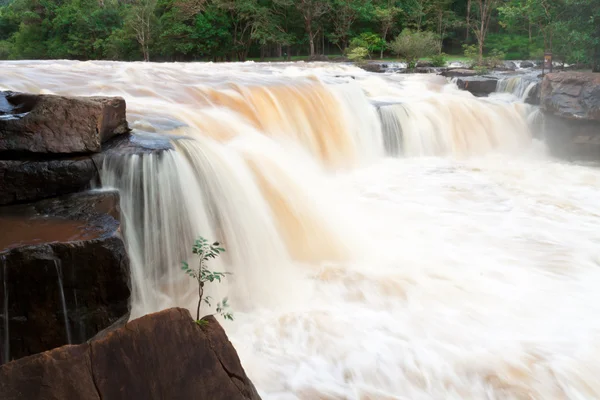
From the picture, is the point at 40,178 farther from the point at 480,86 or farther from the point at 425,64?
the point at 425,64

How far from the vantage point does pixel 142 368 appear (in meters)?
2.12

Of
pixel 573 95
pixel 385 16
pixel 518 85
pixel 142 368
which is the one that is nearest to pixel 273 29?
pixel 385 16

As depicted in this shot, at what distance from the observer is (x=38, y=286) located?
2.76m

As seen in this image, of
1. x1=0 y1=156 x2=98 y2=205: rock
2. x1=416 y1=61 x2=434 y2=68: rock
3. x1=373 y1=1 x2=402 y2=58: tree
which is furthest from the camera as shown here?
x1=373 y1=1 x2=402 y2=58: tree

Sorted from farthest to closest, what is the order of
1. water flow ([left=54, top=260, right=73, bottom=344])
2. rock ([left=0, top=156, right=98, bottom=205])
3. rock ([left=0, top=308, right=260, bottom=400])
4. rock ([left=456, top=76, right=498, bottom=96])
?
rock ([left=456, top=76, right=498, bottom=96])
rock ([left=0, top=156, right=98, bottom=205])
water flow ([left=54, top=260, right=73, bottom=344])
rock ([left=0, top=308, right=260, bottom=400])

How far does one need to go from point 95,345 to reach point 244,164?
319cm

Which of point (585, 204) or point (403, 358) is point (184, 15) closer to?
point (585, 204)

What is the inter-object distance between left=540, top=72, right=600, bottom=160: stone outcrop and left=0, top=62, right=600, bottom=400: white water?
4.22 feet

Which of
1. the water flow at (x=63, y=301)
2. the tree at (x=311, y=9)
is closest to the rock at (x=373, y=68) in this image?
the tree at (x=311, y=9)

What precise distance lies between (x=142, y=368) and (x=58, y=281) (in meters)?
1.04

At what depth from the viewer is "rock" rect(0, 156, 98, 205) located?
3293mm

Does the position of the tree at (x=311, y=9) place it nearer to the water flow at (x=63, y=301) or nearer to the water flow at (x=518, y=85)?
the water flow at (x=518, y=85)

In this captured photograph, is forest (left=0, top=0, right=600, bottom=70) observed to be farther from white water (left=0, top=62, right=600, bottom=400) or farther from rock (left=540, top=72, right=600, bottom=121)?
white water (left=0, top=62, right=600, bottom=400)

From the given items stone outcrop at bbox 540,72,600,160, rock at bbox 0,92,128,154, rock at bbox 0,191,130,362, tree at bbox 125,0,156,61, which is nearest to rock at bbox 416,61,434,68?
stone outcrop at bbox 540,72,600,160
